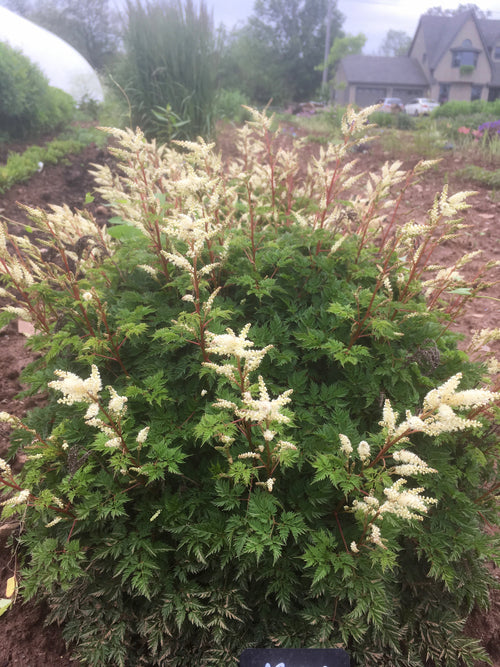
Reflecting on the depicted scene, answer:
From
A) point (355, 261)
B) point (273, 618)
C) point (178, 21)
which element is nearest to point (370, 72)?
point (178, 21)

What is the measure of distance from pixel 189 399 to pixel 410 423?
3.42ft

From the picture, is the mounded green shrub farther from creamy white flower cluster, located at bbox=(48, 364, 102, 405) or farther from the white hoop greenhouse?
creamy white flower cluster, located at bbox=(48, 364, 102, 405)

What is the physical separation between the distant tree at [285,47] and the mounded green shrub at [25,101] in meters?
22.6

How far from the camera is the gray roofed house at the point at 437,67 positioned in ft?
62.0

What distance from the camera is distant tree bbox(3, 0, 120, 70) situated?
23.1m

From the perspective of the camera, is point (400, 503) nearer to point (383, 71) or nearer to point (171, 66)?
point (171, 66)

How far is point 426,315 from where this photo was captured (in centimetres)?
210

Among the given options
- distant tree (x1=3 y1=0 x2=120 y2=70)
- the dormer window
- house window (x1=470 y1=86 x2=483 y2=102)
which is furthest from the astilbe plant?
distant tree (x1=3 y1=0 x2=120 y2=70)

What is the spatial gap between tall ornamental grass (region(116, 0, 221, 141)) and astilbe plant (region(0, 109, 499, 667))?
5.93m

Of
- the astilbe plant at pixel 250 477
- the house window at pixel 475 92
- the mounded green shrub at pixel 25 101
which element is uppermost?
the house window at pixel 475 92

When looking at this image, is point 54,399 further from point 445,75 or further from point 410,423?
point 445,75

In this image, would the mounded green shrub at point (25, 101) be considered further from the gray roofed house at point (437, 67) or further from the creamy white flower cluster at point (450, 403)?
the gray roofed house at point (437, 67)

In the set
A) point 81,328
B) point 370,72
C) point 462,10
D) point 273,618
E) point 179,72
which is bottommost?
point 273,618

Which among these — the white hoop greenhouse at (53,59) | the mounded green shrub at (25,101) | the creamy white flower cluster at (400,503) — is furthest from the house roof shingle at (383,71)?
the creamy white flower cluster at (400,503)
